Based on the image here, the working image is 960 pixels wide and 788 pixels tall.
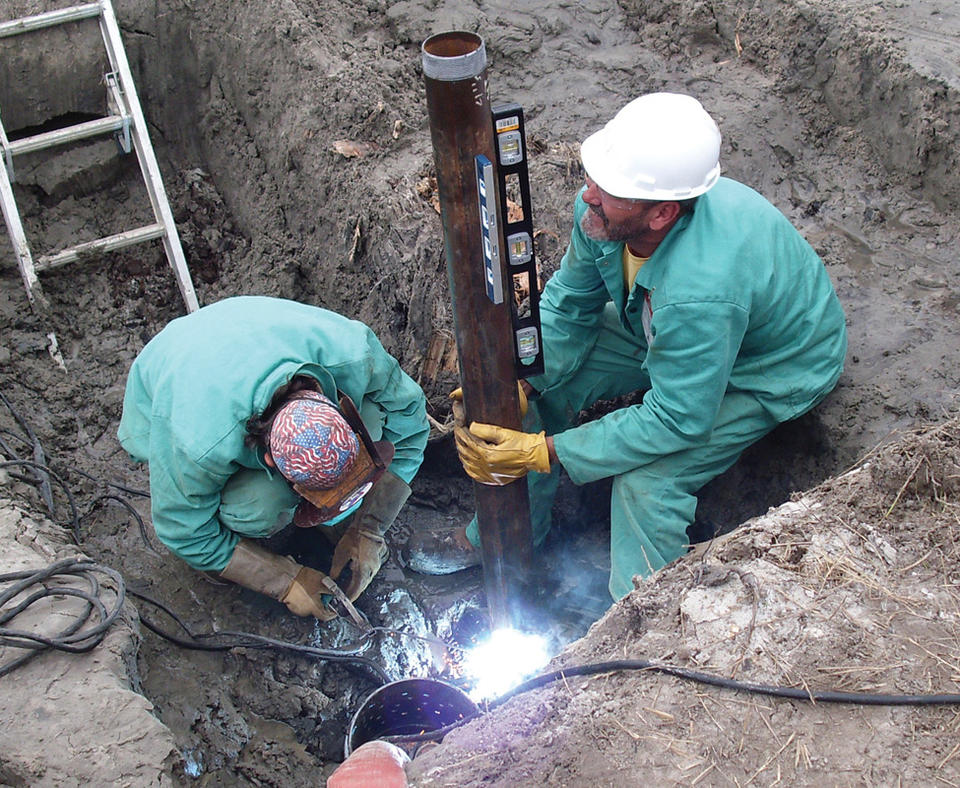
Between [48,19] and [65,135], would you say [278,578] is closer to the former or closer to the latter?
[65,135]

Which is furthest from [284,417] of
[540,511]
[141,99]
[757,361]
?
[141,99]

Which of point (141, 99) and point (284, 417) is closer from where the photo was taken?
point (284, 417)

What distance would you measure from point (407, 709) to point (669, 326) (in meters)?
1.77

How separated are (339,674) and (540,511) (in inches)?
46.0

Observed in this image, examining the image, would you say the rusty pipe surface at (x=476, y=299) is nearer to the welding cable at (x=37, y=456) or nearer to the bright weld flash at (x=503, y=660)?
the bright weld flash at (x=503, y=660)

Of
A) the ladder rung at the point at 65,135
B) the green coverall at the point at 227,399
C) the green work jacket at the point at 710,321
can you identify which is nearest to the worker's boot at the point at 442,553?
the green coverall at the point at 227,399

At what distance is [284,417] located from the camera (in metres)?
3.04

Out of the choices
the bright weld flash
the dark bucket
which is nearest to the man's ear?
the dark bucket

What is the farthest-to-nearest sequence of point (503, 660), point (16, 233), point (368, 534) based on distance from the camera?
point (16, 233) → point (368, 534) → point (503, 660)

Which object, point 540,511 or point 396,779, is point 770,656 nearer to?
point 396,779

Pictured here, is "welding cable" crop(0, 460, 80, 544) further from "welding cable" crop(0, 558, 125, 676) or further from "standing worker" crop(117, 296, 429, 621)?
"welding cable" crop(0, 558, 125, 676)

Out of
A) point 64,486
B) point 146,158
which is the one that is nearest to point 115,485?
point 64,486

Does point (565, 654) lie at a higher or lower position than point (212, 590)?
higher

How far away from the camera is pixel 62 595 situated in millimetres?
3061
